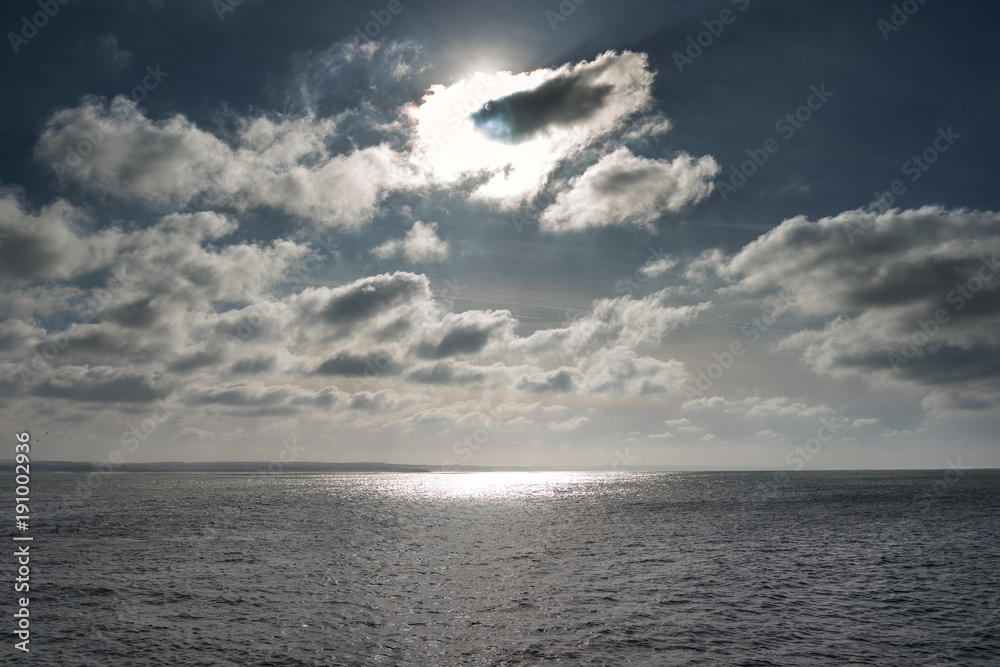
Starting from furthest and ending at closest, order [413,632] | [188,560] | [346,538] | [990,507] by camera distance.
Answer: [990,507] < [346,538] < [188,560] < [413,632]

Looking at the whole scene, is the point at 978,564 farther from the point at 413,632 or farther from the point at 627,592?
the point at 413,632

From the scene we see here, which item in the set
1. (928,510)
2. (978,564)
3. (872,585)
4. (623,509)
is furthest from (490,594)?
(928,510)

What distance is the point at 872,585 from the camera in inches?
1892

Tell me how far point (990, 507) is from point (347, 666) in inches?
6006

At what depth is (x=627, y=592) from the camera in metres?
44.8

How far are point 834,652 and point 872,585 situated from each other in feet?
70.0

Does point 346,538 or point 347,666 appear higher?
point 347,666

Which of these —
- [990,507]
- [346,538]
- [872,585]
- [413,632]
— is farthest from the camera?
[990,507]

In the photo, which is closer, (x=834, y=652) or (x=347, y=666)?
(x=347, y=666)

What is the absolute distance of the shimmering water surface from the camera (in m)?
31.5

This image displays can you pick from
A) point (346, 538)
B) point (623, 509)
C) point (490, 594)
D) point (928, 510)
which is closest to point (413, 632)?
point (490, 594)

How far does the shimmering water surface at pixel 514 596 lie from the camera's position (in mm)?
31469

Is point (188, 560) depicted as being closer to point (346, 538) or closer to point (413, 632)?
point (346, 538)

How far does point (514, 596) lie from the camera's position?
43.2m
